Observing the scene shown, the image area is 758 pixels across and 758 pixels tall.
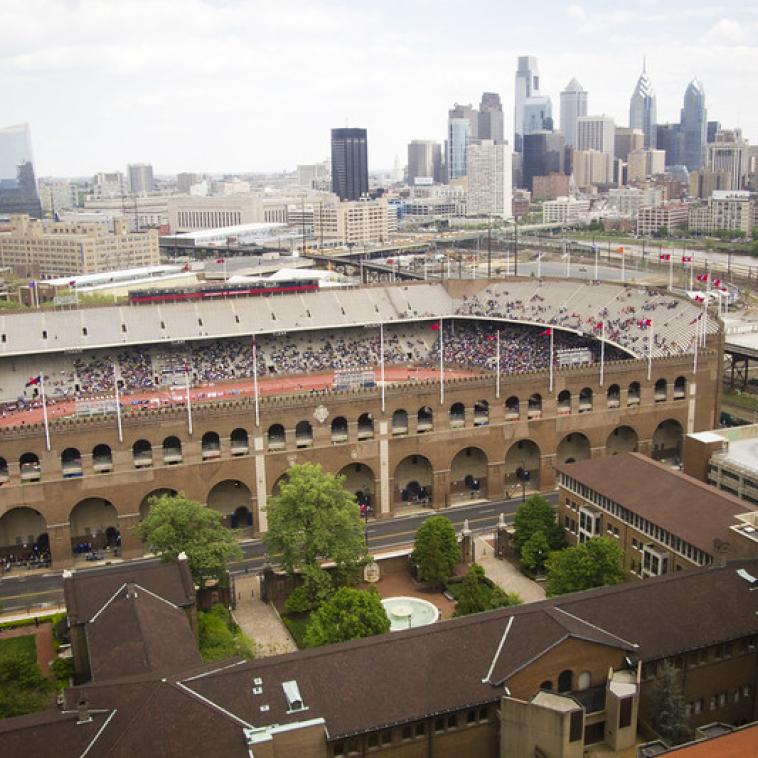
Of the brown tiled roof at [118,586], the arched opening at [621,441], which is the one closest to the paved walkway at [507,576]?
the arched opening at [621,441]

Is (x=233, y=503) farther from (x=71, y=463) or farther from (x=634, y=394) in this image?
(x=634, y=394)

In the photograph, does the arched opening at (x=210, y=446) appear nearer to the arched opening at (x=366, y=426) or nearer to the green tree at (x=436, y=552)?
the arched opening at (x=366, y=426)

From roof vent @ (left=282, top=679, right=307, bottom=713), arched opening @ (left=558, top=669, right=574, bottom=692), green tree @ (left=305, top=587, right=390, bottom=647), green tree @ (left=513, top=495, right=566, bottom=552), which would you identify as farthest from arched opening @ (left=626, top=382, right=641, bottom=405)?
roof vent @ (left=282, top=679, right=307, bottom=713)

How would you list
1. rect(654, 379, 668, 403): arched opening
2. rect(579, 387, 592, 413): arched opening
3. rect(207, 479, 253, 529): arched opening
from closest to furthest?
1. rect(207, 479, 253, 529): arched opening
2. rect(579, 387, 592, 413): arched opening
3. rect(654, 379, 668, 403): arched opening

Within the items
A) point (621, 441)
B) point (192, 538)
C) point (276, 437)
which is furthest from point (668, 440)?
point (192, 538)

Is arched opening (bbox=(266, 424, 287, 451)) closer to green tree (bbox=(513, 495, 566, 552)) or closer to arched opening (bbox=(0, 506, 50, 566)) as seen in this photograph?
arched opening (bbox=(0, 506, 50, 566))
